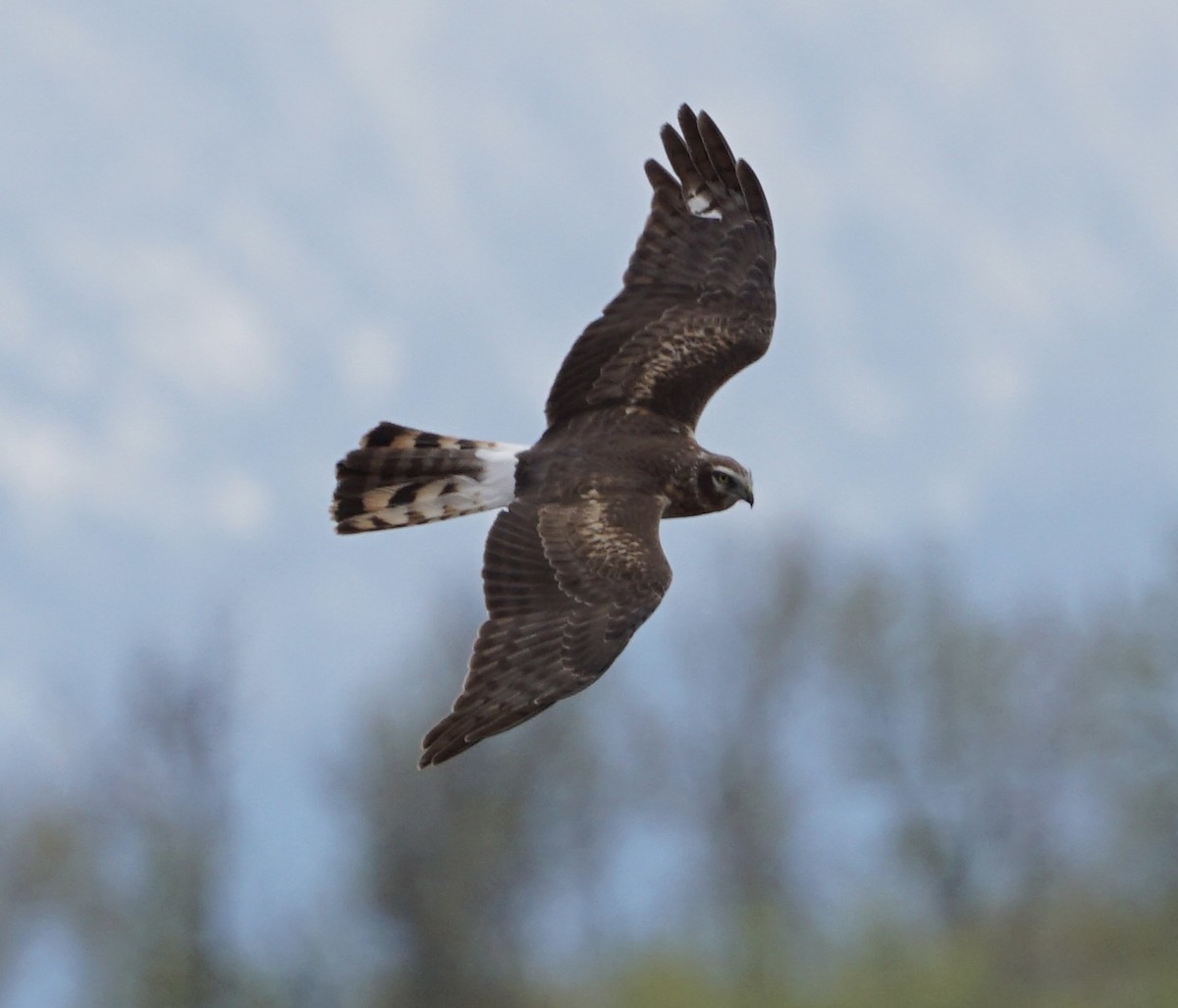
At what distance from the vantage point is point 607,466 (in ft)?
39.4

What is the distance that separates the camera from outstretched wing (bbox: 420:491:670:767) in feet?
34.3

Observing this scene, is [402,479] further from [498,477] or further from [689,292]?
[689,292]

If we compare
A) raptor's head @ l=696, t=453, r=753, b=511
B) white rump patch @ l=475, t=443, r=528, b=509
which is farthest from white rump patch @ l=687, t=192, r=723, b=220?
white rump patch @ l=475, t=443, r=528, b=509

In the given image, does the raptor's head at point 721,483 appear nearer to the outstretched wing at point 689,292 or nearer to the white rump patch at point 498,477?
the outstretched wing at point 689,292

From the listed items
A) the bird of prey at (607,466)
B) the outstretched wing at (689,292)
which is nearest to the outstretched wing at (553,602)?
the bird of prey at (607,466)

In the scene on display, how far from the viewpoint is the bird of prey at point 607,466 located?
10852 mm

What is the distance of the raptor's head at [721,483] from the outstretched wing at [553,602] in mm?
366

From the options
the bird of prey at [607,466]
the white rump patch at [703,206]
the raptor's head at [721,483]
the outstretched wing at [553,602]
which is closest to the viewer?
the outstretched wing at [553,602]

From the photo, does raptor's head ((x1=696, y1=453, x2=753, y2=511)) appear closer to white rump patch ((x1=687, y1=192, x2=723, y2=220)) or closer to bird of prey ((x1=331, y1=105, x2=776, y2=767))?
bird of prey ((x1=331, y1=105, x2=776, y2=767))

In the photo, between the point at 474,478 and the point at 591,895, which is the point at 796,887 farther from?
the point at 474,478

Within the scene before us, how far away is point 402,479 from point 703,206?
8.04ft

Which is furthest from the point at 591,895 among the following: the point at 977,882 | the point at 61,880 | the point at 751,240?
the point at 751,240

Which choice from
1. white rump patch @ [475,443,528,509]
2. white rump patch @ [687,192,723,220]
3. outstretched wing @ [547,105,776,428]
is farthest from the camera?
white rump patch @ [687,192,723,220]

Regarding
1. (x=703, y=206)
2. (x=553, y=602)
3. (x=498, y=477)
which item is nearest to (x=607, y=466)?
(x=498, y=477)
